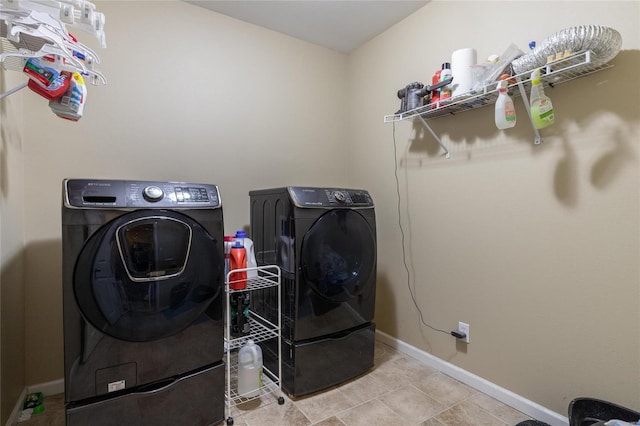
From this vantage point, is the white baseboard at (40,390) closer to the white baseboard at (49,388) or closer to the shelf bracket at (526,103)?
the white baseboard at (49,388)

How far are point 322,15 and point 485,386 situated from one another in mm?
2612

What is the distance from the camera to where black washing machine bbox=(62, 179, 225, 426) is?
1183mm

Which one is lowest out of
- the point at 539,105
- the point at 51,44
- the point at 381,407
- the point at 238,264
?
the point at 381,407

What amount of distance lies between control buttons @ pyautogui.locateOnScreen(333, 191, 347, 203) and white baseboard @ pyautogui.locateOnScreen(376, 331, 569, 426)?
3.95ft

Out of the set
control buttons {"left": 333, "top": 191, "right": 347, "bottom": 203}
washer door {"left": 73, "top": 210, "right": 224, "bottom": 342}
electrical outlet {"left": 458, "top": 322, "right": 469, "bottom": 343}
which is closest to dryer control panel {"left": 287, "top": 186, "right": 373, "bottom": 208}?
control buttons {"left": 333, "top": 191, "right": 347, "bottom": 203}

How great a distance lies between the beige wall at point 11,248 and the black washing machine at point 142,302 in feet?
1.55

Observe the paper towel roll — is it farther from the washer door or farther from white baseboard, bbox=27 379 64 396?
white baseboard, bbox=27 379 64 396

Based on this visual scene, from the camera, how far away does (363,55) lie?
267 centimetres

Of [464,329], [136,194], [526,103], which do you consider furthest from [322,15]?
[464,329]

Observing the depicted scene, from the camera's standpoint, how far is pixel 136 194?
130 cm

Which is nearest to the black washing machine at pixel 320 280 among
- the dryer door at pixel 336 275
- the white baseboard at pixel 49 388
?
the dryer door at pixel 336 275

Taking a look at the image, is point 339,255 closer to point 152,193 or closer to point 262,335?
point 262,335

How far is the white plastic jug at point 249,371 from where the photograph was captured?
5.58 feet

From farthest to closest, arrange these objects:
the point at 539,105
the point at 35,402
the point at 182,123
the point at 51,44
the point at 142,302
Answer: the point at 182,123 → the point at 35,402 → the point at 539,105 → the point at 142,302 → the point at 51,44
